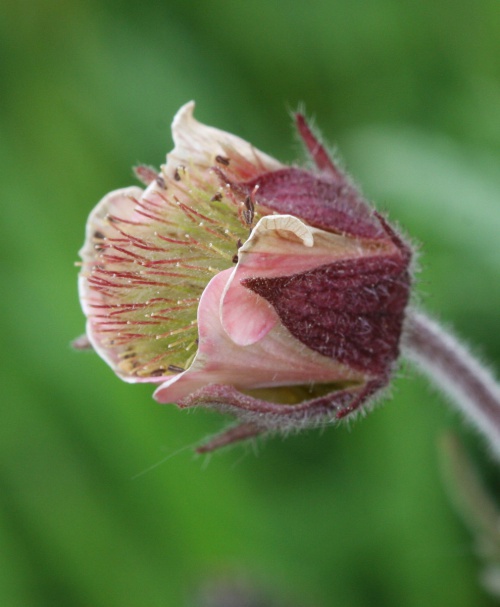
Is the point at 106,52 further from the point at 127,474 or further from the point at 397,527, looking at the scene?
the point at 397,527

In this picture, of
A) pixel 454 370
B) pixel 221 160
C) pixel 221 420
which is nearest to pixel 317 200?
pixel 221 160

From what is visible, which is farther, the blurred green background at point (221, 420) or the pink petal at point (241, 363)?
the blurred green background at point (221, 420)

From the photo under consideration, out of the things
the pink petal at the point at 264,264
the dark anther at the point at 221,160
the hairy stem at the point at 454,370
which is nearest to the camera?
the pink petal at the point at 264,264

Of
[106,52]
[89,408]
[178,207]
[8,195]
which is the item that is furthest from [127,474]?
[106,52]

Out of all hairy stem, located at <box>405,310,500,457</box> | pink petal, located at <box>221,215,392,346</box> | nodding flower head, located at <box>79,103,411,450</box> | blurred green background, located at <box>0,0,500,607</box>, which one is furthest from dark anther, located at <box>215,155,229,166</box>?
blurred green background, located at <box>0,0,500,607</box>

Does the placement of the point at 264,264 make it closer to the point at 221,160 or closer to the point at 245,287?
the point at 245,287

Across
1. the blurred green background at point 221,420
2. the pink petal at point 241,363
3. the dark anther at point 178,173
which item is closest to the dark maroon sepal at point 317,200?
Result: the dark anther at point 178,173

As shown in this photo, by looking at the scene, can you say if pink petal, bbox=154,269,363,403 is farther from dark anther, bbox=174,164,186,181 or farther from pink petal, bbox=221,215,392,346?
dark anther, bbox=174,164,186,181

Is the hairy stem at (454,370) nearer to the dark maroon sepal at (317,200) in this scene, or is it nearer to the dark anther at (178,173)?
the dark maroon sepal at (317,200)
